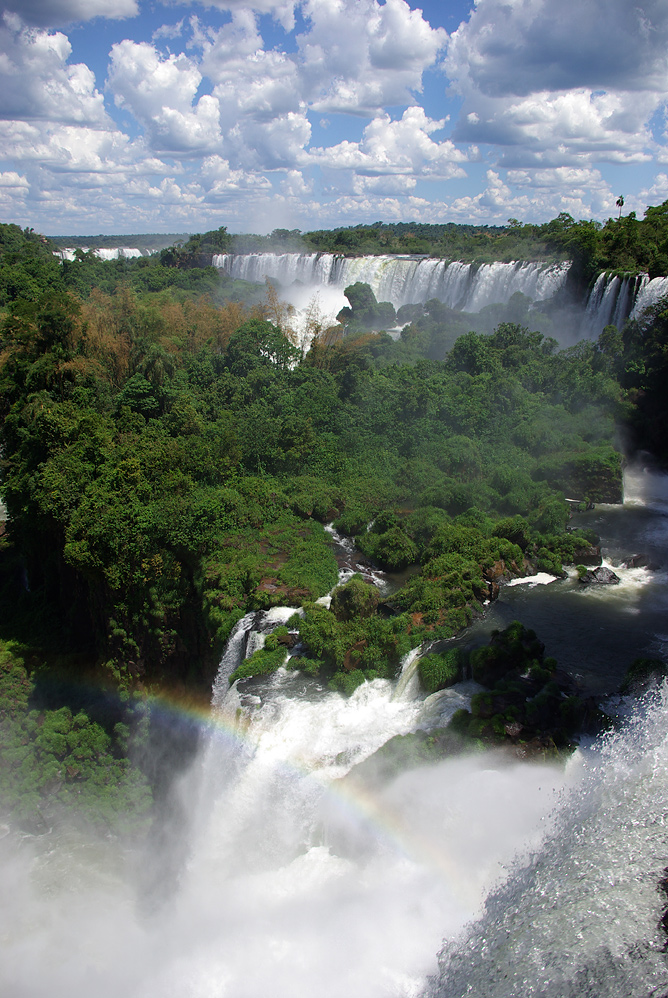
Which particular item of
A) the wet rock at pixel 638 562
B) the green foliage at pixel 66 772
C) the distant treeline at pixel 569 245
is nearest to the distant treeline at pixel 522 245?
the distant treeline at pixel 569 245

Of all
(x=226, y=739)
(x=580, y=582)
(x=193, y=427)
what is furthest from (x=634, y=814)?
(x=193, y=427)

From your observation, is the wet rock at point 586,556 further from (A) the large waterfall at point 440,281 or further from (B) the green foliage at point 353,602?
(A) the large waterfall at point 440,281

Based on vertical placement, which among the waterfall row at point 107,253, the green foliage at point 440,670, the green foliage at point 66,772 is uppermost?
the waterfall row at point 107,253

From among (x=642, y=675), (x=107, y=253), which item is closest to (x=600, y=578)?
(x=642, y=675)

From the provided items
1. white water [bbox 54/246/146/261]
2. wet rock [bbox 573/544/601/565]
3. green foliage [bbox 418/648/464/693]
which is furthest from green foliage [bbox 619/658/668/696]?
white water [bbox 54/246/146/261]

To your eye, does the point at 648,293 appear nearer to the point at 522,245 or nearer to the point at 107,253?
the point at 522,245
